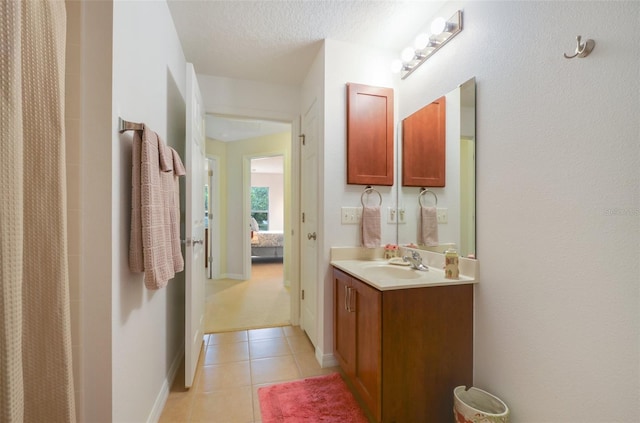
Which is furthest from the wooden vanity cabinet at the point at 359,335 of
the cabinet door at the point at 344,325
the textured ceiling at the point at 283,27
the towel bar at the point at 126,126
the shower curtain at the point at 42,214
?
the textured ceiling at the point at 283,27

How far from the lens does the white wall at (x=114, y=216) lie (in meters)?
0.93

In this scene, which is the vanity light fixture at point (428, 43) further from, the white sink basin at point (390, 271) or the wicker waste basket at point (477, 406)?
the wicker waste basket at point (477, 406)

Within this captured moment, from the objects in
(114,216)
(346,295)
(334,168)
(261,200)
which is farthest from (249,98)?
(261,200)

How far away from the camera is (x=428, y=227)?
1823mm

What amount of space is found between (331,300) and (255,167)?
6.29 meters

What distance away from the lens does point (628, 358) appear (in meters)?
0.83

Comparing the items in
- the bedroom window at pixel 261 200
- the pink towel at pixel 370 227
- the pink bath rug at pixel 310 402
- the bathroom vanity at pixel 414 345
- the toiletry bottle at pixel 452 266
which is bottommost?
the pink bath rug at pixel 310 402

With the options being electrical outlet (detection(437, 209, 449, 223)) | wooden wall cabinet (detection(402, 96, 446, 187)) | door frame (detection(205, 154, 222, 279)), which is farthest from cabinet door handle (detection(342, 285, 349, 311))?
door frame (detection(205, 154, 222, 279))

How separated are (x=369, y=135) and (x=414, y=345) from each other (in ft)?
4.75

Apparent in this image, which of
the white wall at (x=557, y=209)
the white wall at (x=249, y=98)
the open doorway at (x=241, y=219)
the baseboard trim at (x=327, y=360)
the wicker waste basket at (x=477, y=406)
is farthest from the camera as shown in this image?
the open doorway at (x=241, y=219)

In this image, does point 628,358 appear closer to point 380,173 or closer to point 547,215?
point 547,215

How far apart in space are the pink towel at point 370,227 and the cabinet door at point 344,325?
35 cm

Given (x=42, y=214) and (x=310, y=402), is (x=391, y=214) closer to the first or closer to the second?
(x=310, y=402)

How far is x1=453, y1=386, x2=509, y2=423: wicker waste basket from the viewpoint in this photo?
1.13 meters
